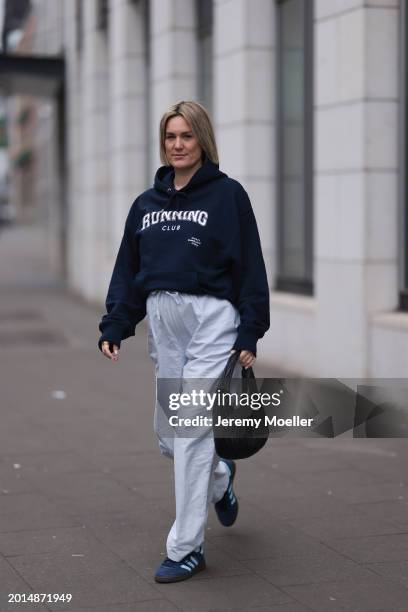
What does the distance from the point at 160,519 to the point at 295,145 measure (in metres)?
6.46

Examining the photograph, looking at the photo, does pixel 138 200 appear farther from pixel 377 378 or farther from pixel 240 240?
pixel 377 378

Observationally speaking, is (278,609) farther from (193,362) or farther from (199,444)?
(193,362)

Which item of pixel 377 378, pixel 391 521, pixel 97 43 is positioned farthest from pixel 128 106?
pixel 391 521

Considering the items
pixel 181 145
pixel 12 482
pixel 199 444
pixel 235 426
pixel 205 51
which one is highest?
pixel 205 51

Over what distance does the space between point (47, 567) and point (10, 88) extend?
66.9ft

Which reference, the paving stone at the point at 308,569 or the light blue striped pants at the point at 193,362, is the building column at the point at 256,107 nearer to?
the paving stone at the point at 308,569

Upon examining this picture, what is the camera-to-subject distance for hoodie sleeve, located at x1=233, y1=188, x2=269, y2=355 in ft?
16.0

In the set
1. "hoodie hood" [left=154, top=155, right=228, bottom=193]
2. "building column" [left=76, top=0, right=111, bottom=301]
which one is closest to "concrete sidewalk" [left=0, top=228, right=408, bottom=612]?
"hoodie hood" [left=154, top=155, right=228, bottom=193]

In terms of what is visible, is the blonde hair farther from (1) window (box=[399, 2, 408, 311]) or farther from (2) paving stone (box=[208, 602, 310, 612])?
(1) window (box=[399, 2, 408, 311])

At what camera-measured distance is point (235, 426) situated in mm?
4789

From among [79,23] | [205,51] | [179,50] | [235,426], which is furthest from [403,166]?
[79,23]

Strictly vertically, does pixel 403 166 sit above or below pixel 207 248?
above

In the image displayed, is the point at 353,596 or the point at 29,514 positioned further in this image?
the point at 29,514

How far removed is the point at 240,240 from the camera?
16.3 ft
